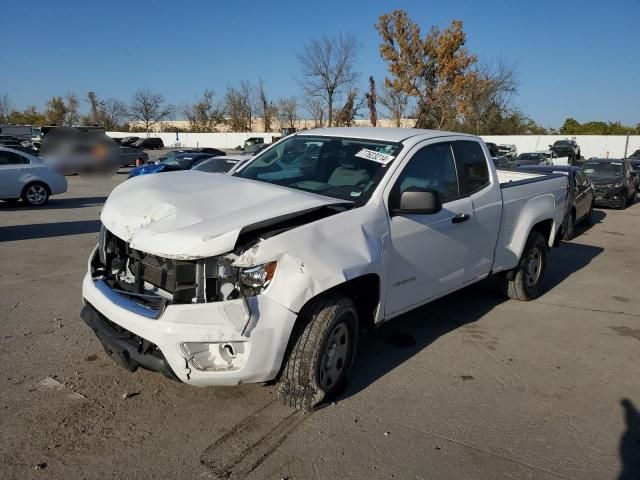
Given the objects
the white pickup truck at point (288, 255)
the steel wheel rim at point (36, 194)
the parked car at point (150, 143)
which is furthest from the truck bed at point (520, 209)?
the parked car at point (150, 143)

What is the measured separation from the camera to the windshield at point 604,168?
55.5ft

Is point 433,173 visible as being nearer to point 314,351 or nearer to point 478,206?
point 478,206

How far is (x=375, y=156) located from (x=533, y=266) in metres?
3.16

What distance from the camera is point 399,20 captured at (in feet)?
132

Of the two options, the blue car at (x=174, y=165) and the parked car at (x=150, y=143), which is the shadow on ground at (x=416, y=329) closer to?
the blue car at (x=174, y=165)

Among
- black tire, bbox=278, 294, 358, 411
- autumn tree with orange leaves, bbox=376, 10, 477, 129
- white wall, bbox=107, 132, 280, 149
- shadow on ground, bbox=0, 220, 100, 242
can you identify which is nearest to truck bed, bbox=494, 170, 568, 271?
black tire, bbox=278, 294, 358, 411

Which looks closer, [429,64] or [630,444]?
[630,444]

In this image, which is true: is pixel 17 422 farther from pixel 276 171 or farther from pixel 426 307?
pixel 426 307

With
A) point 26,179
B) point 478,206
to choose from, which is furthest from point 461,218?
point 26,179

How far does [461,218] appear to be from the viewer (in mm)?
4512

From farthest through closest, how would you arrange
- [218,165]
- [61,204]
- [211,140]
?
[211,140]
[61,204]
[218,165]

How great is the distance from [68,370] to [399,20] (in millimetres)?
41218

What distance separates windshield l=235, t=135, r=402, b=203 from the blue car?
1349 centimetres

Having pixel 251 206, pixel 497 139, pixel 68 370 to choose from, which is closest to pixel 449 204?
pixel 251 206
